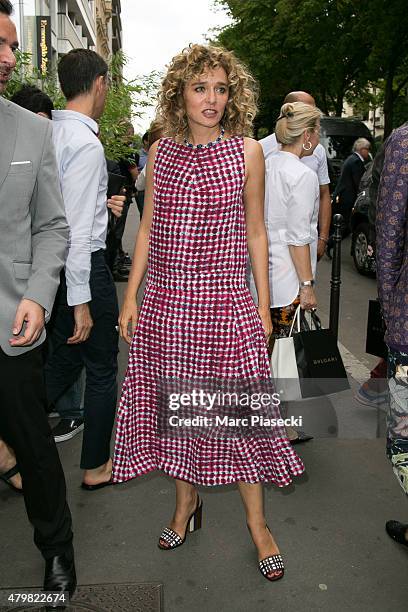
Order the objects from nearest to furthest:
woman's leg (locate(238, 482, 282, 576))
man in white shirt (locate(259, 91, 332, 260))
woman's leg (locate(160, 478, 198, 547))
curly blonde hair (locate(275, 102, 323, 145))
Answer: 1. woman's leg (locate(238, 482, 282, 576))
2. woman's leg (locate(160, 478, 198, 547))
3. curly blonde hair (locate(275, 102, 323, 145))
4. man in white shirt (locate(259, 91, 332, 260))

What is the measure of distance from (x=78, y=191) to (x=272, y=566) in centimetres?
183

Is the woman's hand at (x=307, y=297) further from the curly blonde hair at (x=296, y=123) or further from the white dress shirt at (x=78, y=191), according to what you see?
the white dress shirt at (x=78, y=191)

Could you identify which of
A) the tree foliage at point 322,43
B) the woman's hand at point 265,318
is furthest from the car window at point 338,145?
the woman's hand at point 265,318

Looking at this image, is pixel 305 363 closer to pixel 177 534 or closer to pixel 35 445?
pixel 177 534

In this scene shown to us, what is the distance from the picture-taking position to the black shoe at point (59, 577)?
8.68ft

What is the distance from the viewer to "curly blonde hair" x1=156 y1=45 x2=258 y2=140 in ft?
9.05

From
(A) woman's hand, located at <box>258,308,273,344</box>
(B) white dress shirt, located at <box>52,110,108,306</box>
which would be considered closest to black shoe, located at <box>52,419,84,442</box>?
(B) white dress shirt, located at <box>52,110,108,306</box>

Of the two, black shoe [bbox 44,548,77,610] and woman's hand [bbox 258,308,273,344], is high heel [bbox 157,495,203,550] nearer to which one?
black shoe [bbox 44,548,77,610]

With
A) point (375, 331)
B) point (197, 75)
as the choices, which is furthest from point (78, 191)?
point (375, 331)

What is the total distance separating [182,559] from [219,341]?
3.31 feet

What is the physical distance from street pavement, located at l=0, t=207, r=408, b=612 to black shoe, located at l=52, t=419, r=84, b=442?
0.08 meters

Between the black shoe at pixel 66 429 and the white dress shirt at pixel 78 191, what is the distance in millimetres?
1431

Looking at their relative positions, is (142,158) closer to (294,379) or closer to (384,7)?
(294,379)

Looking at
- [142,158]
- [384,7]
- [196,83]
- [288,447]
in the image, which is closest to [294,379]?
[288,447]
